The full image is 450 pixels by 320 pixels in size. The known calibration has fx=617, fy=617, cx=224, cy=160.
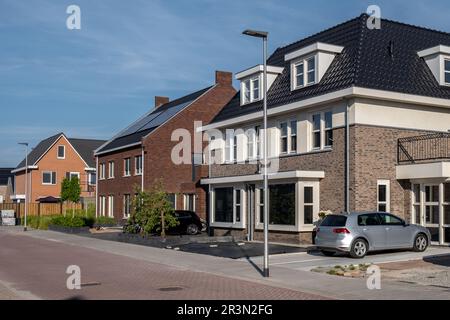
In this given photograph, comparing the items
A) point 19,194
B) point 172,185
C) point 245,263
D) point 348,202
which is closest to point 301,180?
point 348,202

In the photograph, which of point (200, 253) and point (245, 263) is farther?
point (200, 253)

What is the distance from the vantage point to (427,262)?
17516 mm

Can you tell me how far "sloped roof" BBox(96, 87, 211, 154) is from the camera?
42.1m

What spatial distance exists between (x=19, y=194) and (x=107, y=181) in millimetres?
25687

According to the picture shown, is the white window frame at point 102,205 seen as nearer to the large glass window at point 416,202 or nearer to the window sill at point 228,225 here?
the window sill at point 228,225

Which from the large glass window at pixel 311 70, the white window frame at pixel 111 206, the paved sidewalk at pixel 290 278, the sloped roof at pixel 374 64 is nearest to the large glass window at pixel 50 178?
the white window frame at pixel 111 206

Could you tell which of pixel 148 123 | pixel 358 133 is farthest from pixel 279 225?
pixel 148 123

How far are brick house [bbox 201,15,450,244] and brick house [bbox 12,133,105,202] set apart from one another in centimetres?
3965

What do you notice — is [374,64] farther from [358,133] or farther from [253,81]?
[253,81]

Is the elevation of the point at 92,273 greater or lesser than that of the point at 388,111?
lesser

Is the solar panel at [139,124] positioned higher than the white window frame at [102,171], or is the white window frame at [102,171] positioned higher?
the solar panel at [139,124]

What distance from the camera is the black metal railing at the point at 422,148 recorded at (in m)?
23.2

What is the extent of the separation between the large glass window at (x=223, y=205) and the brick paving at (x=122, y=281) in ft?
27.0

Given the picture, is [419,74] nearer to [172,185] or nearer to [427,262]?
[427,262]
